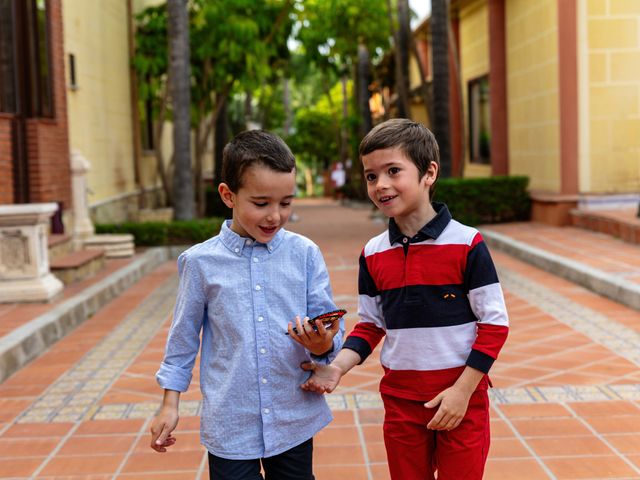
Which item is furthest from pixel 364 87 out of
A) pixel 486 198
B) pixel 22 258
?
pixel 22 258

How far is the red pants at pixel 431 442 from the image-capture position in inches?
105

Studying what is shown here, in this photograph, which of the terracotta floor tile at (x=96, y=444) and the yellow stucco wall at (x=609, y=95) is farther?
the yellow stucco wall at (x=609, y=95)

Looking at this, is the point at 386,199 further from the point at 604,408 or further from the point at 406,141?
the point at 604,408

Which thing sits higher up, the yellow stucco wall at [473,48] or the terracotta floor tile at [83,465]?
the yellow stucco wall at [473,48]

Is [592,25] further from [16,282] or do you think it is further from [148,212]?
[16,282]

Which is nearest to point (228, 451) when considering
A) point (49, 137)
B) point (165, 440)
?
point (165, 440)

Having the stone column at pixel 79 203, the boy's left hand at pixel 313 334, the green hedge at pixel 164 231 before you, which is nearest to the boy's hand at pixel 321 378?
the boy's left hand at pixel 313 334

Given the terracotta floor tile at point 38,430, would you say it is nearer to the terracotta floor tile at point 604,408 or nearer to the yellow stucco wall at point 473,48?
the terracotta floor tile at point 604,408

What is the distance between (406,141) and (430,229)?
26 centimetres

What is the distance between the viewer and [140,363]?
6555 millimetres

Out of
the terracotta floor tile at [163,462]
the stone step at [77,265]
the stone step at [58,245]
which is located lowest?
the terracotta floor tile at [163,462]

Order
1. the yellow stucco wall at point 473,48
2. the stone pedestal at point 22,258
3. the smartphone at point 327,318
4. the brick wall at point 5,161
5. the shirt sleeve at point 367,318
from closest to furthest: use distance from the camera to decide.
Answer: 1. the smartphone at point 327,318
2. the shirt sleeve at point 367,318
3. the stone pedestal at point 22,258
4. the brick wall at point 5,161
5. the yellow stucco wall at point 473,48

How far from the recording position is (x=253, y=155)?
8.42 feet

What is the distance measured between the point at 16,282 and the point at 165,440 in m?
6.25
